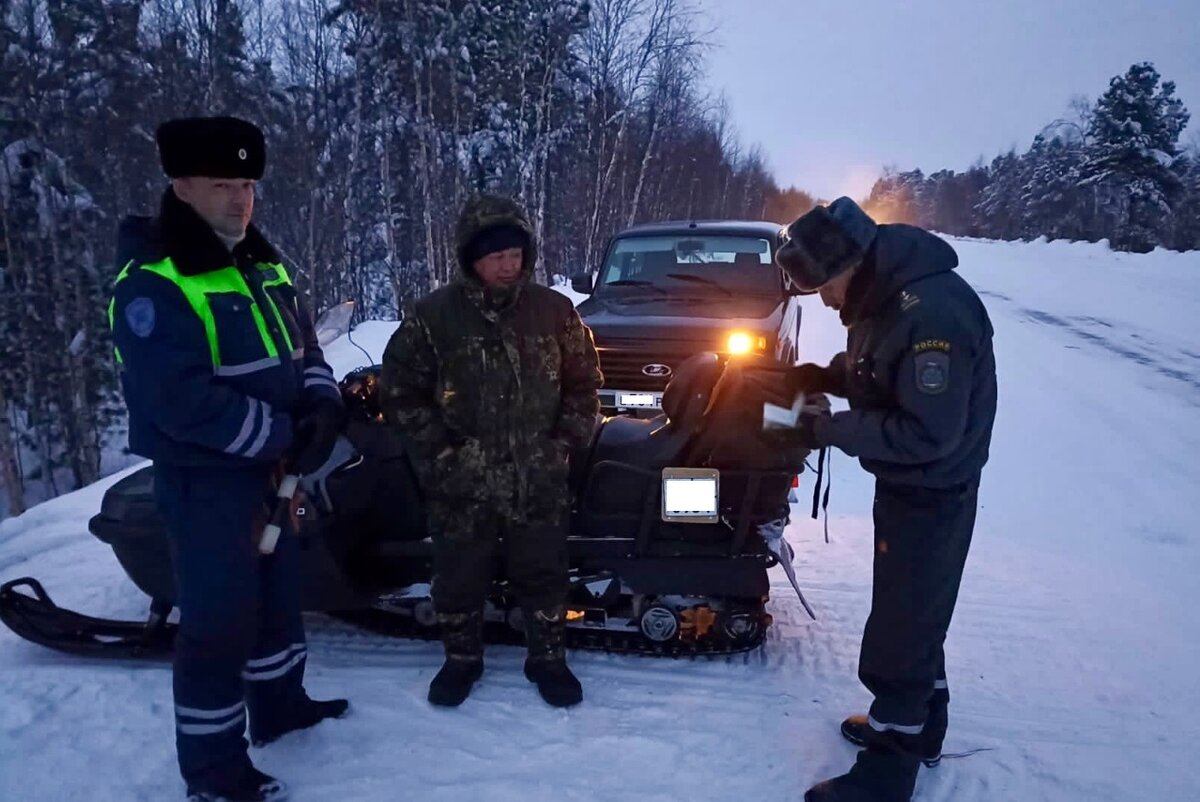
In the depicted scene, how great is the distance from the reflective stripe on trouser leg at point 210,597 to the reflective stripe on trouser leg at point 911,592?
72.9 inches

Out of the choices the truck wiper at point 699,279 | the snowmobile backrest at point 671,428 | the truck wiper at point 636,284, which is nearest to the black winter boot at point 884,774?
the snowmobile backrest at point 671,428

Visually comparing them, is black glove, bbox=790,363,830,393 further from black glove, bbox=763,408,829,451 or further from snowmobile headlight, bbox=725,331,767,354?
snowmobile headlight, bbox=725,331,767,354

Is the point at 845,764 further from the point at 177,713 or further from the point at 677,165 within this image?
the point at 677,165

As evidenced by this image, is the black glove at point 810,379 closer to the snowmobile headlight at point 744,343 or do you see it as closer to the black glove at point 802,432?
the black glove at point 802,432

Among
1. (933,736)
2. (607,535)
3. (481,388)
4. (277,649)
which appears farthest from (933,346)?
(277,649)

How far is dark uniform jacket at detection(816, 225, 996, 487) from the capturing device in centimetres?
215

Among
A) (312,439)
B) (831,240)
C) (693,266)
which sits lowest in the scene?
(312,439)

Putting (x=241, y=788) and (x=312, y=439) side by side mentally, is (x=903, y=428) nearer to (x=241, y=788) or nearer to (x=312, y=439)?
(x=312, y=439)

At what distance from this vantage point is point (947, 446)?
2.17 meters

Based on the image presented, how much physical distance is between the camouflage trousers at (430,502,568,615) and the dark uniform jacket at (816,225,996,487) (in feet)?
3.70

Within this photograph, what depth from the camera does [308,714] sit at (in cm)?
286

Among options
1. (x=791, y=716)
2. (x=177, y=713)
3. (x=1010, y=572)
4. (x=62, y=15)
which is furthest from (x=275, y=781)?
(x=62, y=15)

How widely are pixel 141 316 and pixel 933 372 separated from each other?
6.77 feet

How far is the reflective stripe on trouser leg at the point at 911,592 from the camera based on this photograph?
235cm
